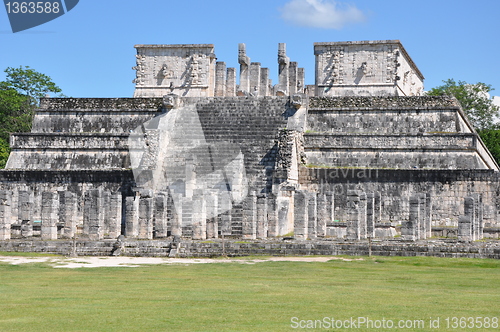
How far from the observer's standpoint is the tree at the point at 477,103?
64.4 metres

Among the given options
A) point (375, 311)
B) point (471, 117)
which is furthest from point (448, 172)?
point (471, 117)

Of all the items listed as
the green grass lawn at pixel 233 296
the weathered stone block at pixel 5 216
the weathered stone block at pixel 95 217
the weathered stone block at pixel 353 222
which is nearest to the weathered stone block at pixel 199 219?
the weathered stone block at pixel 95 217

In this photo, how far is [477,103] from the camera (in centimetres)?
6556

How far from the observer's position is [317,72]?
46125 mm

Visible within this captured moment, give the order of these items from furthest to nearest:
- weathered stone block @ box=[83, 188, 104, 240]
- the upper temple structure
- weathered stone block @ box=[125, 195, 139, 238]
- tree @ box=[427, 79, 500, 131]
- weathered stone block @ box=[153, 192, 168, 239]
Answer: tree @ box=[427, 79, 500, 131] → the upper temple structure → weathered stone block @ box=[153, 192, 168, 239] → weathered stone block @ box=[125, 195, 139, 238] → weathered stone block @ box=[83, 188, 104, 240]

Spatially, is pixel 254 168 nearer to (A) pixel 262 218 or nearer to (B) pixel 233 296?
(A) pixel 262 218

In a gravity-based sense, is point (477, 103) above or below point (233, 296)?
above

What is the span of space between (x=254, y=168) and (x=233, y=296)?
20667 mm

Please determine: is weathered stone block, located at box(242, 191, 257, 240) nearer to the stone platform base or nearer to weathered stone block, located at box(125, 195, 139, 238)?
the stone platform base

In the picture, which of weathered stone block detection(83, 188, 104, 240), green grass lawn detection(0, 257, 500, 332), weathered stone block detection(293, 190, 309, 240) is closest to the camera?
green grass lawn detection(0, 257, 500, 332)

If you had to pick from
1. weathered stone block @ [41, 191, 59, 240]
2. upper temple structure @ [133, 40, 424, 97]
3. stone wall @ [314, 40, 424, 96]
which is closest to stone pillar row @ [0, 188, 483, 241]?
weathered stone block @ [41, 191, 59, 240]

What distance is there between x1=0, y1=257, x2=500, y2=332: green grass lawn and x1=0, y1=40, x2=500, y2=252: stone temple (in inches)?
317

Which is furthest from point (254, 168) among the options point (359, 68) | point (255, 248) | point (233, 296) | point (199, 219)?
point (233, 296)

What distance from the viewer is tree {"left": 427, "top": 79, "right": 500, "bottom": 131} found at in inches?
2537
